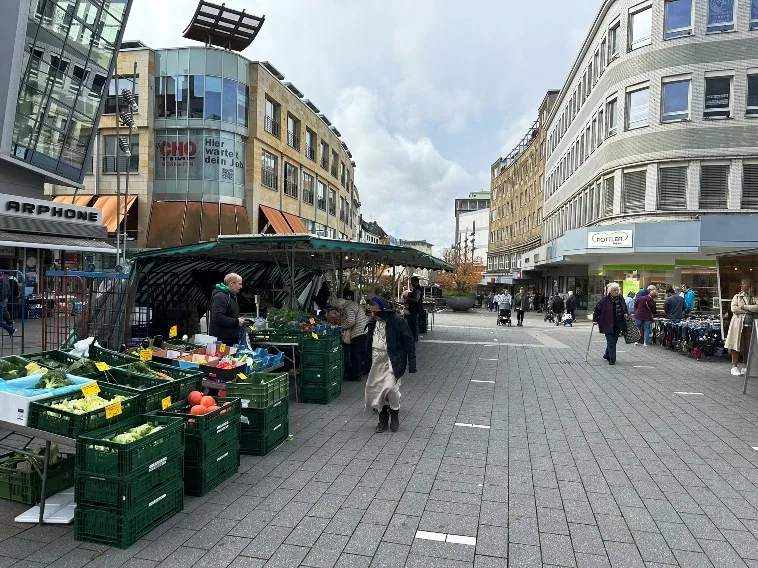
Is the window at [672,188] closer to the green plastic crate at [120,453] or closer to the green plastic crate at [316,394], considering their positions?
the green plastic crate at [316,394]

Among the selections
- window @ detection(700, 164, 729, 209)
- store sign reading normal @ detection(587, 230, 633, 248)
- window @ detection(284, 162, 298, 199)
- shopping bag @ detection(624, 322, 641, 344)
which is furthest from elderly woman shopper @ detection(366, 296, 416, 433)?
window @ detection(284, 162, 298, 199)

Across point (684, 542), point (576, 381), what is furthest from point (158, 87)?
point (684, 542)

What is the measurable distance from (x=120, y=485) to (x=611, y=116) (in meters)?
28.1

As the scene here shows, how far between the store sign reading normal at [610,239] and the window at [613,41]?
8.90 meters

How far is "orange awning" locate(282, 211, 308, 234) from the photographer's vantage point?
121ft

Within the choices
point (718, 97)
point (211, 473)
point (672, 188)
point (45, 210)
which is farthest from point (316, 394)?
point (718, 97)

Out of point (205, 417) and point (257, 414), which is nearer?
point (205, 417)

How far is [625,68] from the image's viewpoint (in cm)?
2517

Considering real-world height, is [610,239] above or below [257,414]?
above

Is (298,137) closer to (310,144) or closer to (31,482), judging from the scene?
(310,144)

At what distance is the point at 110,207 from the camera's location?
2945 cm

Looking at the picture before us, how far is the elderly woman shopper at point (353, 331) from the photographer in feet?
34.0

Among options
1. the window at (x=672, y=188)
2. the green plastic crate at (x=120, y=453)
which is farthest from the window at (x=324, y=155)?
the green plastic crate at (x=120, y=453)

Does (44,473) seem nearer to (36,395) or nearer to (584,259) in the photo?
(36,395)
